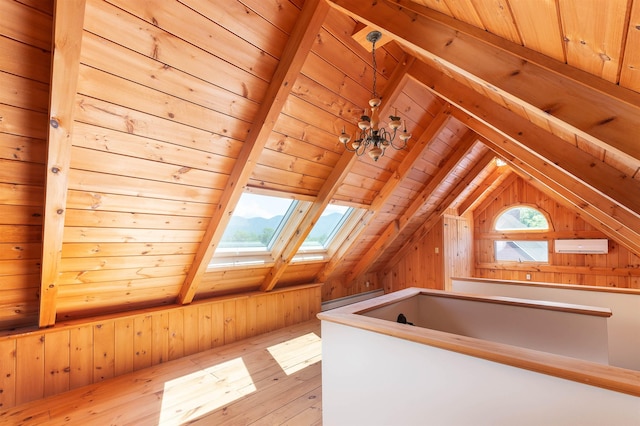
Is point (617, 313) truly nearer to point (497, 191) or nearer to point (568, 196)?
point (568, 196)

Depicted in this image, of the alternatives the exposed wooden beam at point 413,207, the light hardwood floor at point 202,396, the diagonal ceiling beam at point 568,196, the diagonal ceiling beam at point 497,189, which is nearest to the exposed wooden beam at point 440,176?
the exposed wooden beam at point 413,207

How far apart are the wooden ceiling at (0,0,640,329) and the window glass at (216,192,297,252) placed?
340 millimetres

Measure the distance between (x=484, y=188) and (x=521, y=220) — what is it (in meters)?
1.01

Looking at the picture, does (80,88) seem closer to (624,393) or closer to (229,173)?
(229,173)

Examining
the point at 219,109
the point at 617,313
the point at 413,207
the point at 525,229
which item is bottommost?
the point at 617,313

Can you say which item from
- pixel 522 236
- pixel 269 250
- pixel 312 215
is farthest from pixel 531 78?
pixel 522 236

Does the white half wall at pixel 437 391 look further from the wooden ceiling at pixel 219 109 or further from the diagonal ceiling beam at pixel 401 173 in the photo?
the diagonal ceiling beam at pixel 401 173

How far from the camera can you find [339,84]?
2463 mm

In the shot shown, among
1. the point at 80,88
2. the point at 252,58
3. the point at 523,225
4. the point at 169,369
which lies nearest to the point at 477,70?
the point at 252,58

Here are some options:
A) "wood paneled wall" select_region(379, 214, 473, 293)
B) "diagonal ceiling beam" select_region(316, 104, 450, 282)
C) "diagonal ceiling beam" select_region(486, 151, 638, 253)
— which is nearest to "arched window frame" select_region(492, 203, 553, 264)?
"wood paneled wall" select_region(379, 214, 473, 293)

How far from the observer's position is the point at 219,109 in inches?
79.3

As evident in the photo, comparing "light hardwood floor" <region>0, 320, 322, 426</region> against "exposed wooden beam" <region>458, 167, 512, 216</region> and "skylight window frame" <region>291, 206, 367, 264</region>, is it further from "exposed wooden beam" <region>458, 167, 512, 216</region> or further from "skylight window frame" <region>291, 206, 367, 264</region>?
"exposed wooden beam" <region>458, 167, 512, 216</region>

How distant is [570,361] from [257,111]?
2.17 metres

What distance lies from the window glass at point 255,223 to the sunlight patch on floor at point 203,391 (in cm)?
118
